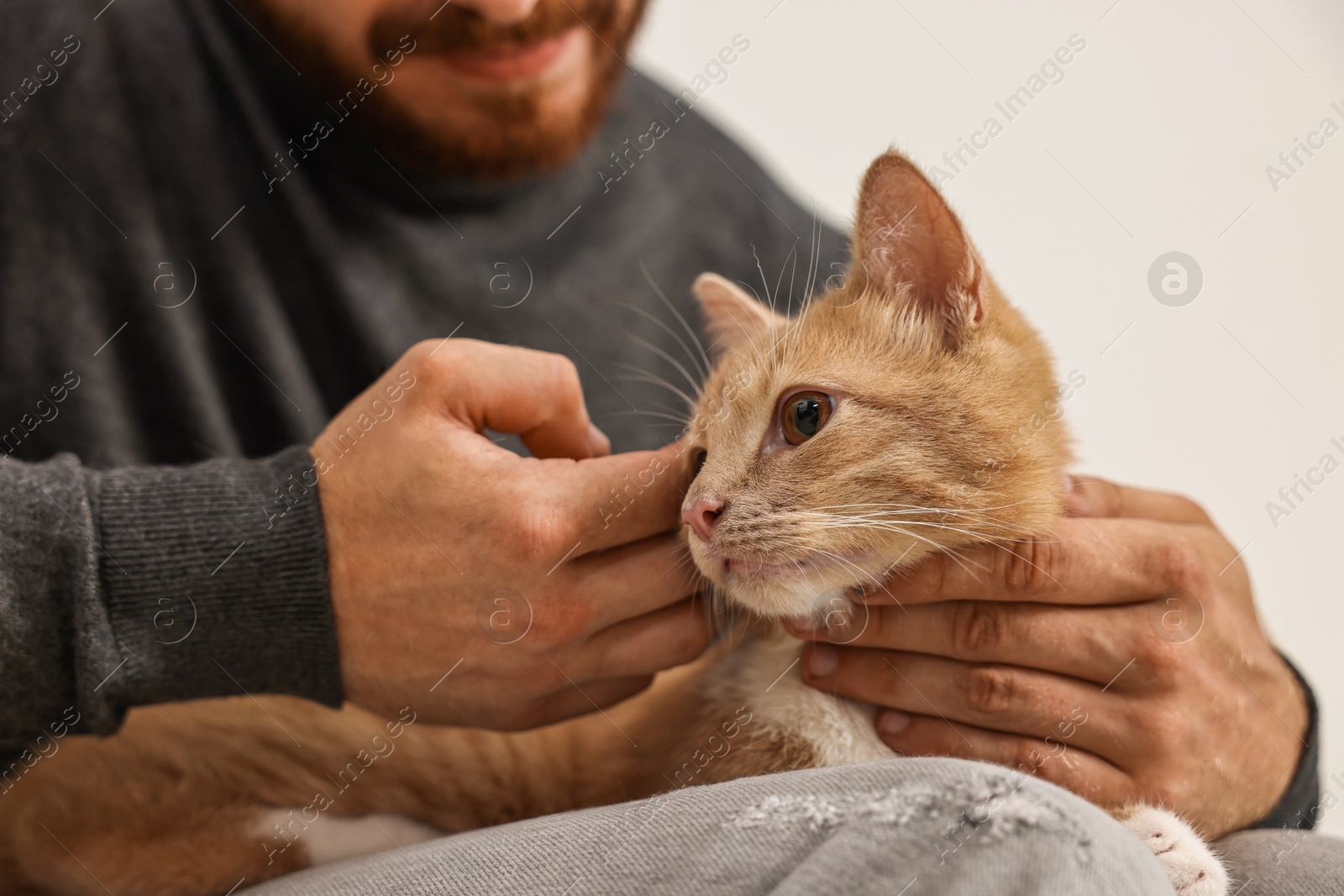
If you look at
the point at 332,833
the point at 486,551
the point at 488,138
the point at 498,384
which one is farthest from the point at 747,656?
the point at 488,138

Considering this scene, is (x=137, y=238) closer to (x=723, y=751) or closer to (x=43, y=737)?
(x=43, y=737)

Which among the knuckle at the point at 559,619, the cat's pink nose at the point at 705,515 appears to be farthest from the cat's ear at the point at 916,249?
the knuckle at the point at 559,619

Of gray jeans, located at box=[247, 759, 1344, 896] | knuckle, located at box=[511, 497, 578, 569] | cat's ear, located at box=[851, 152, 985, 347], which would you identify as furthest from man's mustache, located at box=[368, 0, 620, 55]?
gray jeans, located at box=[247, 759, 1344, 896]

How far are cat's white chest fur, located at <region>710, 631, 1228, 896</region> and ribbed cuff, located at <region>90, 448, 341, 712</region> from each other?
0.67 m

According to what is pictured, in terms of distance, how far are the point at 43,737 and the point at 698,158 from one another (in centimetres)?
216

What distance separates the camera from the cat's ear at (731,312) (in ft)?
5.21

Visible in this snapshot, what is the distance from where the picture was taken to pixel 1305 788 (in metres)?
1.41

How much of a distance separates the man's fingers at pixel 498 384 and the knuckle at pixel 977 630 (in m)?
0.68

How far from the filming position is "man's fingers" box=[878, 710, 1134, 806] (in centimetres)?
124

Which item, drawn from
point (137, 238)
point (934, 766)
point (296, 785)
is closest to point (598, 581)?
point (934, 766)

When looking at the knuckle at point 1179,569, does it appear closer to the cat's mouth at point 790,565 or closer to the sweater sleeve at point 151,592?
the cat's mouth at point 790,565

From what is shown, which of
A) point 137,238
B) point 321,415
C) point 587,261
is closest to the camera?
point 137,238

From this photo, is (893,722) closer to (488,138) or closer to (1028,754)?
(1028,754)

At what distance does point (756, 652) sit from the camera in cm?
147
